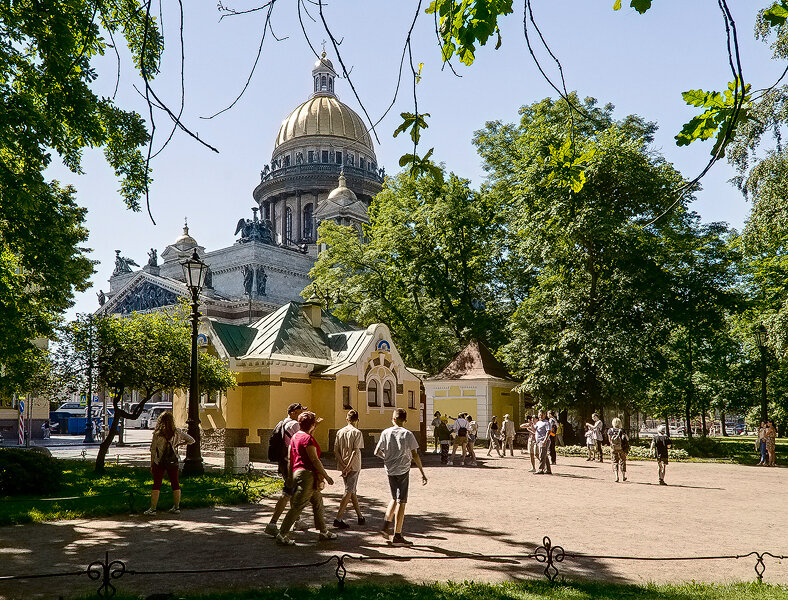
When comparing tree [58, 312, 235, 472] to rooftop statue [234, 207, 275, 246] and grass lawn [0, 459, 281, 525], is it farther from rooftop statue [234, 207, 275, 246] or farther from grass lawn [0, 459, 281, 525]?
rooftop statue [234, 207, 275, 246]

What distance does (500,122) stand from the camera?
37.5 meters

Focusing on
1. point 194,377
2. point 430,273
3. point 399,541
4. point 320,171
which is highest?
point 320,171

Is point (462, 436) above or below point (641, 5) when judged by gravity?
below

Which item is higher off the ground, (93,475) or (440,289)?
(440,289)

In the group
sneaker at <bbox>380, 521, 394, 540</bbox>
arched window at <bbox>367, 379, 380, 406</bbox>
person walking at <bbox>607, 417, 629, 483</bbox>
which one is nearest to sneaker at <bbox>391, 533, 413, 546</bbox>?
sneaker at <bbox>380, 521, 394, 540</bbox>

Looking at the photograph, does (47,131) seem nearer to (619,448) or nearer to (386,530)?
(386,530)

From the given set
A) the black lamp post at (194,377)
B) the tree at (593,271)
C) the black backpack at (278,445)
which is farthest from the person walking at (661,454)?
the black lamp post at (194,377)

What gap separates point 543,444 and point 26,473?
13.9m

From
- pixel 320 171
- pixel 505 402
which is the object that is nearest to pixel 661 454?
pixel 505 402

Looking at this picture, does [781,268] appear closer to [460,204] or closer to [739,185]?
[739,185]

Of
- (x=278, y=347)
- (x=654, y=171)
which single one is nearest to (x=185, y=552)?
(x=278, y=347)

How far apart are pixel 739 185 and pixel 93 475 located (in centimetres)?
2371

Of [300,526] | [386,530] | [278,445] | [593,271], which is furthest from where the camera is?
[593,271]

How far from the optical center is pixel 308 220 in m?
81.7
